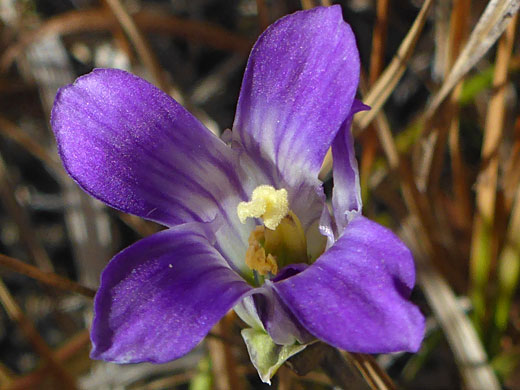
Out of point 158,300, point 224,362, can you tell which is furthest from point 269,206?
point 224,362

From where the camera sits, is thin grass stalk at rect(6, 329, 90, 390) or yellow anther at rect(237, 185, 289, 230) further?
thin grass stalk at rect(6, 329, 90, 390)

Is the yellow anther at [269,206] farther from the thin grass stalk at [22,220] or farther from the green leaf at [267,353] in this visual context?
the thin grass stalk at [22,220]

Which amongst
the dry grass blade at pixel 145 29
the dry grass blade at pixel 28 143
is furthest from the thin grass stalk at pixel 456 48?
the dry grass blade at pixel 28 143

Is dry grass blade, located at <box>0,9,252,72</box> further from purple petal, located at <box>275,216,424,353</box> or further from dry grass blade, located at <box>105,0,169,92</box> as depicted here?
purple petal, located at <box>275,216,424,353</box>

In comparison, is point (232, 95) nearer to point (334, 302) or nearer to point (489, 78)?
point (489, 78)

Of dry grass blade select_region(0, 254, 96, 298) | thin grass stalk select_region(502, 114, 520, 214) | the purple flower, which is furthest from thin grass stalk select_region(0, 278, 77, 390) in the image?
thin grass stalk select_region(502, 114, 520, 214)
